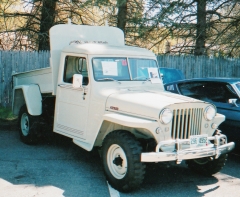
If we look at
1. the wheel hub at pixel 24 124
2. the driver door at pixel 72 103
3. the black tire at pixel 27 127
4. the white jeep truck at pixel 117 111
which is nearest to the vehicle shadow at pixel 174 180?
the white jeep truck at pixel 117 111

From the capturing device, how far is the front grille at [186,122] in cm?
541

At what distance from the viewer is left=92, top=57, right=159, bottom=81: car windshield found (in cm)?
648

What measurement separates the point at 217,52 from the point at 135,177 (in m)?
10.7

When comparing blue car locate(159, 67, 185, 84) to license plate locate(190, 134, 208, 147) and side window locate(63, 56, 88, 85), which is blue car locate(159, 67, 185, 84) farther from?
license plate locate(190, 134, 208, 147)

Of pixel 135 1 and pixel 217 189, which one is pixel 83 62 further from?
pixel 135 1

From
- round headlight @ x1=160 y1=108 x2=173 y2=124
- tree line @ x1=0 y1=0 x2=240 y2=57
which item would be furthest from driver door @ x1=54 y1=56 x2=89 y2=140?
tree line @ x1=0 y1=0 x2=240 y2=57

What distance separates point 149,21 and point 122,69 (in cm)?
714

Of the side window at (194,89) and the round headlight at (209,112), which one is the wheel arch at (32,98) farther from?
the round headlight at (209,112)

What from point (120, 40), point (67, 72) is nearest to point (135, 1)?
point (120, 40)

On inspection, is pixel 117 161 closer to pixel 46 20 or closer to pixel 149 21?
pixel 149 21

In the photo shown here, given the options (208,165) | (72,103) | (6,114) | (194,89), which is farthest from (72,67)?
(6,114)

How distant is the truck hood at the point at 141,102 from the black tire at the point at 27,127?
2516 millimetres

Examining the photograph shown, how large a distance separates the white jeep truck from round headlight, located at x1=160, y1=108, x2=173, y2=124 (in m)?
0.01

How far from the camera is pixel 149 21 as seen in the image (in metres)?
13.4
